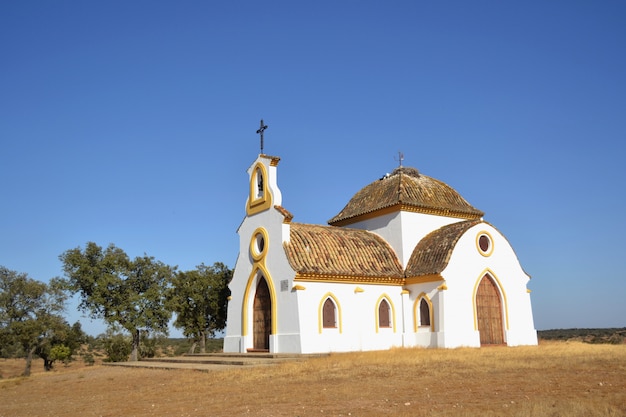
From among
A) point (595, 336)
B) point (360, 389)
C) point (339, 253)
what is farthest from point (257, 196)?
point (595, 336)

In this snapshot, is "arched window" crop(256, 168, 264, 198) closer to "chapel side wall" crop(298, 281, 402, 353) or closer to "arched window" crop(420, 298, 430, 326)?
"chapel side wall" crop(298, 281, 402, 353)

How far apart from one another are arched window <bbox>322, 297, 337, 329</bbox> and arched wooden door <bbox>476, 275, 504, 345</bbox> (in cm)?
699

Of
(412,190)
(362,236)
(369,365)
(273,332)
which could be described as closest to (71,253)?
(273,332)

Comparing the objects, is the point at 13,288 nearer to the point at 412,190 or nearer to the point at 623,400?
the point at 412,190

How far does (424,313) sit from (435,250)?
3.01 meters

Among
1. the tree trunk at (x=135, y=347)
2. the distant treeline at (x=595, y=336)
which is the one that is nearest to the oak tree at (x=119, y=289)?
the tree trunk at (x=135, y=347)

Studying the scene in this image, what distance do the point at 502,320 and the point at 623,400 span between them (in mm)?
17744

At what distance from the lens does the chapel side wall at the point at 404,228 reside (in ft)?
95.3

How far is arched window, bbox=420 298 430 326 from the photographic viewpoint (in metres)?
27.1

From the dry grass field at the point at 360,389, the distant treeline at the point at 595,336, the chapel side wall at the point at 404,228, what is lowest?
the distant treeline at the point at 595,336

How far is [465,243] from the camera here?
→ 2752 centimetres

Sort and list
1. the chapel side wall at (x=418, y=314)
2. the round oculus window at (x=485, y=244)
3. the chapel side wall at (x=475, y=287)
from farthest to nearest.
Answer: the round oculus window at (x=485, y=244), the chapel side wall at (x=475, y=287), the chapel side wall at (x=418, y=314)

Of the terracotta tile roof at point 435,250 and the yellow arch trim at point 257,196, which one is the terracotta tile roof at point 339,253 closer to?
the terracotta tile roof at point 435,250

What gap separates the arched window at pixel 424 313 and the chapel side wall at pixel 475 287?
1169 millimetres
